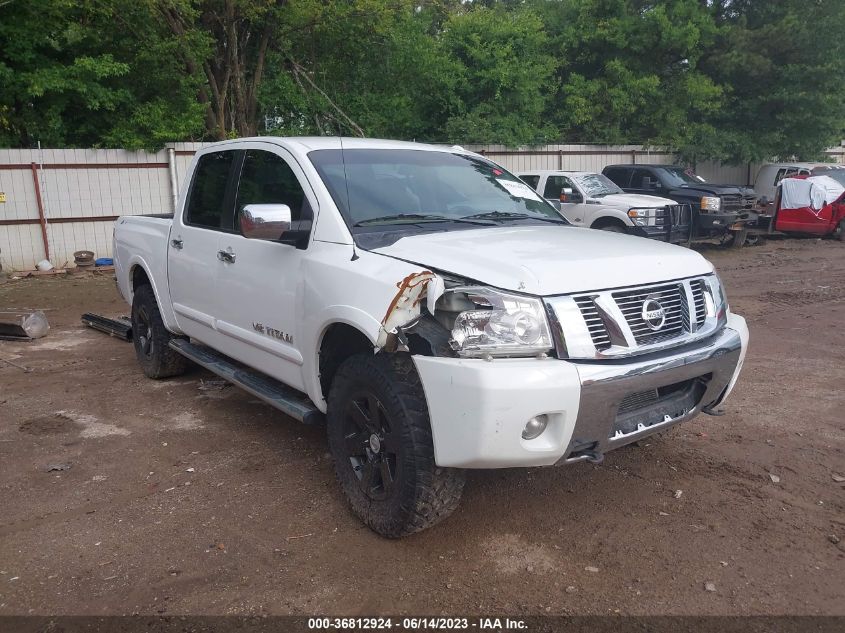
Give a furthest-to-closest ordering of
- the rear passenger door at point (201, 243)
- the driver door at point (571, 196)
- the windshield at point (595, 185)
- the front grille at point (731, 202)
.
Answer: the front grille at point (731, 202) < the windshield at point (595, 185) < the driver door at point (571, 196) < the rear passenger door at point (201, 243)

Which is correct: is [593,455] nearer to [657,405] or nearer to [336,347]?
[657,405]

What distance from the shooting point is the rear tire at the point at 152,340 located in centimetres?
612

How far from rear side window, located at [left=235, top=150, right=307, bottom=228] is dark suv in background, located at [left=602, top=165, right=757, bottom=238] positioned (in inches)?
463

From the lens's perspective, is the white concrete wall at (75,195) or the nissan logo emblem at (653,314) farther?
the white concrete wall at (75,195)

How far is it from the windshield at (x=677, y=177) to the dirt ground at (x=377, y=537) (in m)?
10.5

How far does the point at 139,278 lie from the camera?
6.51m

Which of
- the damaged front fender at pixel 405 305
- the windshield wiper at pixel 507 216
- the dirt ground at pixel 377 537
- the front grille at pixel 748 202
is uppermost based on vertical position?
the windshield wiper at pixel 507 216

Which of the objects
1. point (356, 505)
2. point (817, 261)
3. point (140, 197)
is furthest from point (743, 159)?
point (356, 505)

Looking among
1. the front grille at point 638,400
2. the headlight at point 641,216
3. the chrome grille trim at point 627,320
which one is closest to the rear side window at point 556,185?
the headlight at point 641,216

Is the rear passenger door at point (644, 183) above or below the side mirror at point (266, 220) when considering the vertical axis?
below

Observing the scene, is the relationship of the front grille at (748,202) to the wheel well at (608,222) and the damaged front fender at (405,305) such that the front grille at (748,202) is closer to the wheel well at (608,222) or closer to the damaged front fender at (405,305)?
the wheel well at (608,222)

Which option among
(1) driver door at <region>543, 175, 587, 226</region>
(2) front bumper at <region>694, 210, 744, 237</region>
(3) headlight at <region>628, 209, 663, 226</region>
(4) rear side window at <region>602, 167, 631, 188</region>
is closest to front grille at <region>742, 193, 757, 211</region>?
(2) front bumper at <region>694, 210, 744, 237</region>

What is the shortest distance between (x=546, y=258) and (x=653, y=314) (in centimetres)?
56

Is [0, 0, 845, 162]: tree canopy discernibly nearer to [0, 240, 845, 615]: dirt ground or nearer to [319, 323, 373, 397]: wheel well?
[0, 240, 845, 615]: dirt ground
